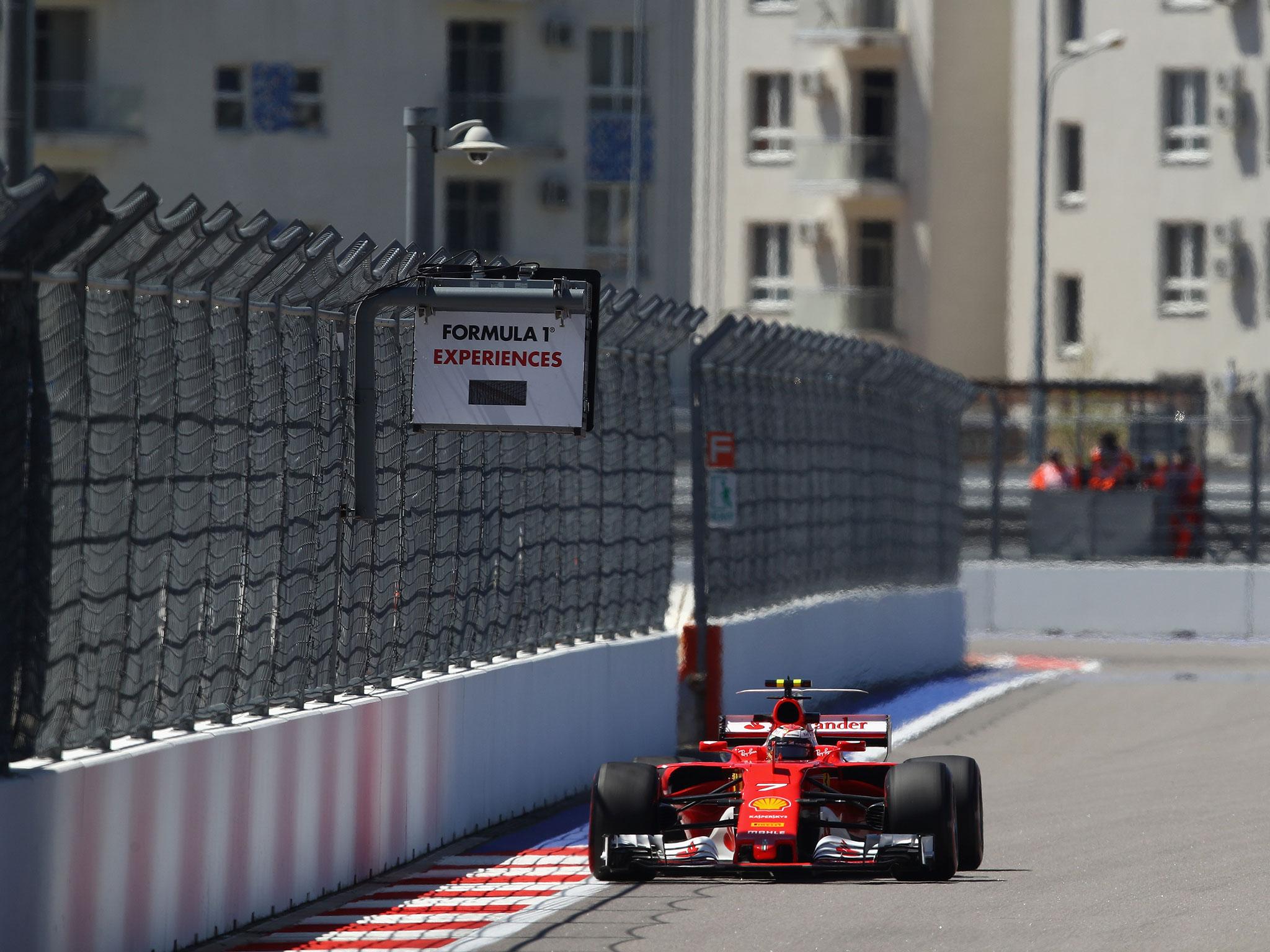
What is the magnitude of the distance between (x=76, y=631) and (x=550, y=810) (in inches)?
213

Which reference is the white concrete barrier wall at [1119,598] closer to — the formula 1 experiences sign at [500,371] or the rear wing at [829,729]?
the rear wing at [829,729]

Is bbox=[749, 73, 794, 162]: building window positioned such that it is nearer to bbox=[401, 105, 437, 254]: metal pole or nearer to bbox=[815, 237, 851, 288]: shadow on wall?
bbox=[815, 237, 851, 288]: shadow on wall

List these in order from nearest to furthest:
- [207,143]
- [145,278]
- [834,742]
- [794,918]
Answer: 1. [145,278]
2. [794,918]
3. [834,742]
4. [207,143]

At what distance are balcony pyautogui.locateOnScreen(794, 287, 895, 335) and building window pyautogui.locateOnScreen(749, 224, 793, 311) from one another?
63 cm

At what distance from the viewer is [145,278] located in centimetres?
961

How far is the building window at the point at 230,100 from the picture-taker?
164ft

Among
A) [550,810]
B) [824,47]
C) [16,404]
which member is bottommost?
[550,810]

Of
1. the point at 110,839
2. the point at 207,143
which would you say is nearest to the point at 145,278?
the point at 110,839

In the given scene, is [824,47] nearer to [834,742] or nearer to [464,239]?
[464,239]

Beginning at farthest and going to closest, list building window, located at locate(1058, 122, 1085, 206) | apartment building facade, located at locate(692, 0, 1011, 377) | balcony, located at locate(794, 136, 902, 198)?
1. balcony, located at locate(794, 136, 902, 198)
2. apartment building facade, located at locate(692, 0, 1011, 377)
3. building window, located at locate(1058, 122, 1085, 206)

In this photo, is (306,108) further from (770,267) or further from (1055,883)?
(1055,883)

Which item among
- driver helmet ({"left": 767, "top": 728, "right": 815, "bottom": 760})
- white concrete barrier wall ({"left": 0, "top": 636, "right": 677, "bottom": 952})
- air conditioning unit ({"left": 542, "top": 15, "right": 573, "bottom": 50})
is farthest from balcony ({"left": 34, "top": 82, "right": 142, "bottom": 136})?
driver helmet ({"left": 767, "top": 728, "right": 815, "bottom": 760})

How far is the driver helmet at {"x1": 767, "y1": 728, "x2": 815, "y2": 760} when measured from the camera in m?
11.6

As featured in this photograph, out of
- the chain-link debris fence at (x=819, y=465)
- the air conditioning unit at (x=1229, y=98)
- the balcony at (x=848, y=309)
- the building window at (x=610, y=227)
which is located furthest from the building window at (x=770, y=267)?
the chain-link debris fence at (x=819, y=465)
